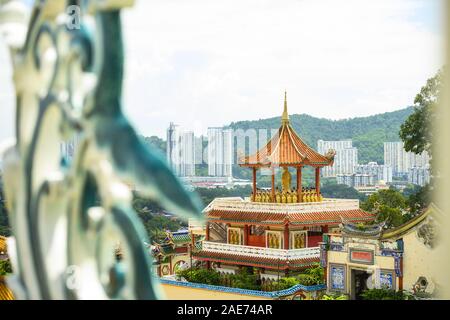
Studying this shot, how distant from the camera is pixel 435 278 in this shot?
21.5ft

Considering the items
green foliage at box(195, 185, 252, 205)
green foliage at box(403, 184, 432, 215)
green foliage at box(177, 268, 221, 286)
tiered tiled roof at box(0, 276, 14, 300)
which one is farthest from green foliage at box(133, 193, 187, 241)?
tiered tiled roof at box(0, 276, 14, 300)

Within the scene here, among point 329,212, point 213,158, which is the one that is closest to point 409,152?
point 329,212

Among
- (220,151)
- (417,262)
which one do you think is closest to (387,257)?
(417,262)

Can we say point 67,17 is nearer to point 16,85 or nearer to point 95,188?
point 16,85

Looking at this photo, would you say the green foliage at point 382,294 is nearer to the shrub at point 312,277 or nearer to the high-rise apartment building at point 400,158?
the shrub at point 312,277

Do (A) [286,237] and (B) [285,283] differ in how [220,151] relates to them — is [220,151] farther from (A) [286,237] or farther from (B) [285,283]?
(B) [285,283]

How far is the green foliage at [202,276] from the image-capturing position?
844cm

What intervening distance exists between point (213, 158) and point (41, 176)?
6315 millimetres

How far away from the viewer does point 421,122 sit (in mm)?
8336

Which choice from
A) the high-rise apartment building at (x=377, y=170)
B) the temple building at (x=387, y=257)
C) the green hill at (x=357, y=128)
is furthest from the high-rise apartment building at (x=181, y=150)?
the high-rise apartment building at (x=377, y=170)

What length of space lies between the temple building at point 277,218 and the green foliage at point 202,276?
0.21 meters

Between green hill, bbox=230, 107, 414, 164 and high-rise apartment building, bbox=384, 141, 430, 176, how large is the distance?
16 cm

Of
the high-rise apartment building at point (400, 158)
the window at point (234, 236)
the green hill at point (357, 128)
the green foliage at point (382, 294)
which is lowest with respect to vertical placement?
the green foliage at point (382, 294)

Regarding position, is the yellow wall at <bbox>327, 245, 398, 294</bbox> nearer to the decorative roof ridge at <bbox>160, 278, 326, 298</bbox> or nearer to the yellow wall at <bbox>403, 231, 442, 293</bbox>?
the yellow wall at <bbox>403, 231, 442, 293</bbox>
